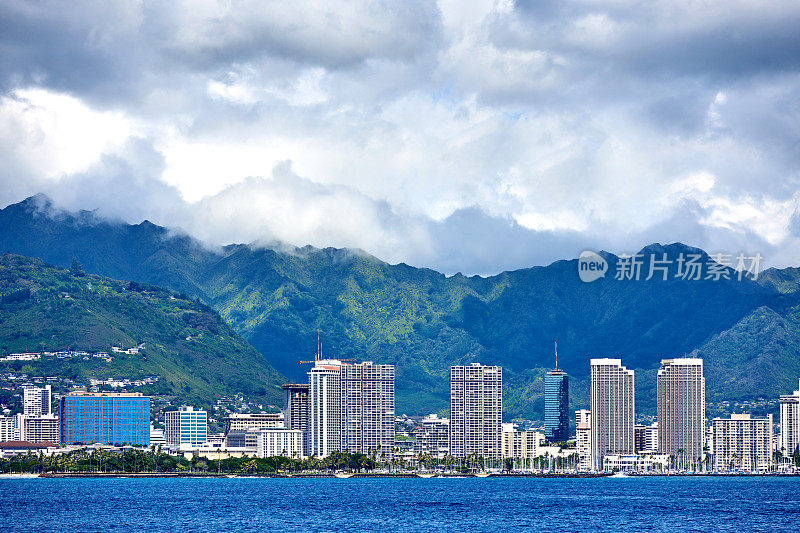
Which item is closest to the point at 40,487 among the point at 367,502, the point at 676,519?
the point at 367,502

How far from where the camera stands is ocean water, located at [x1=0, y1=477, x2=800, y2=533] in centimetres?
12556

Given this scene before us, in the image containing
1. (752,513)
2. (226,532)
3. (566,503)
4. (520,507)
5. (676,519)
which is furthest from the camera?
(566,503)

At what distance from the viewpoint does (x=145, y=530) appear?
4663 inches

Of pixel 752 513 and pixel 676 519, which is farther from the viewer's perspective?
pixel 752 513

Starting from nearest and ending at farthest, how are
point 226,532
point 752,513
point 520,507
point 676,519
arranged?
point 226,532
point 676,519
point 752,513
point 520,507

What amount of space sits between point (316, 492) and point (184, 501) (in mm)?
32589

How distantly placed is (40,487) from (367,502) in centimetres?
5730

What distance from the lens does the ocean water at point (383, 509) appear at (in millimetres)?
125562

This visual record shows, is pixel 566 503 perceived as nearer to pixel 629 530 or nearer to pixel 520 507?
pixel 520 507

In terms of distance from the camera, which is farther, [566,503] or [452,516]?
[566,503]

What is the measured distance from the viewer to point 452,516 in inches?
5453

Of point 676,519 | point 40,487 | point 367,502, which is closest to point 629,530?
point 676,519

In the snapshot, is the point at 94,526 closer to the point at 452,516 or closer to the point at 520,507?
the point at 452,516

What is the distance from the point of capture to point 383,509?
150 meters
